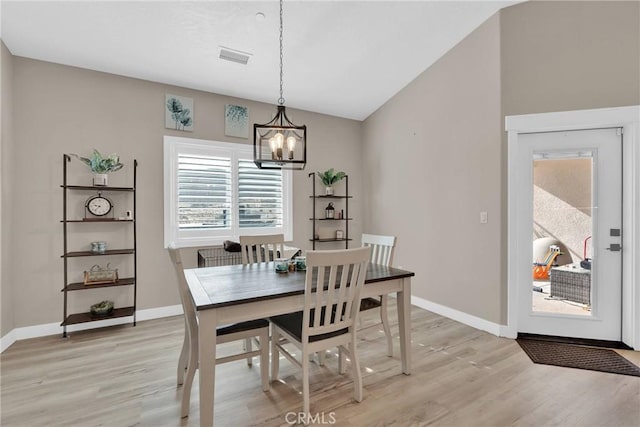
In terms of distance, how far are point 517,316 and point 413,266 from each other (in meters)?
1.36

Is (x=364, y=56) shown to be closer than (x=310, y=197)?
Yes

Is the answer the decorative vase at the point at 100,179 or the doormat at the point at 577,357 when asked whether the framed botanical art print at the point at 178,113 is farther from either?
the doormat at the point at 577,357

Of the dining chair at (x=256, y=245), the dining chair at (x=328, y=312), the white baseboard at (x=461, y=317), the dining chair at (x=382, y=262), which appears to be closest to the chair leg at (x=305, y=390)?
the dining chair at (x=328, y=312)

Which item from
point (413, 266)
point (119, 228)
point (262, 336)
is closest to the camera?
point (262, 336)

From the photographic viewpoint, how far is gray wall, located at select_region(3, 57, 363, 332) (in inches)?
119

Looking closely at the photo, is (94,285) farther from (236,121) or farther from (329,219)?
(329,219)

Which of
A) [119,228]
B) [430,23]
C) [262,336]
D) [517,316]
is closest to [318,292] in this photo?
[262,336]

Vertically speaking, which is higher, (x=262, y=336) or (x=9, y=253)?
(x=9, y=253)

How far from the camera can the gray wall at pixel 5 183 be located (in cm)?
274

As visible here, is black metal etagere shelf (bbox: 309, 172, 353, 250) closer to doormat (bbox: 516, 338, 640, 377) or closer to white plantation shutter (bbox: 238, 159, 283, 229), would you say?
white plantation shutter (bbox: 238, 159, 283, 229)

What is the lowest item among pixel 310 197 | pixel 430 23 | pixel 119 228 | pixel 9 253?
pixel 9 253

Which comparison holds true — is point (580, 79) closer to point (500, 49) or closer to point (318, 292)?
point (500, 49)

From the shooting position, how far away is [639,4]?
265 cm

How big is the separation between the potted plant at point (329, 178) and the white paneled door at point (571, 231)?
234cm
